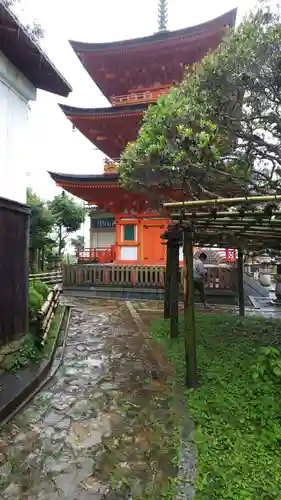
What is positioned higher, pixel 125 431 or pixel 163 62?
pixel 163 62

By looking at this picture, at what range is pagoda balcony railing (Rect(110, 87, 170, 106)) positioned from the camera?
15031 millimetres

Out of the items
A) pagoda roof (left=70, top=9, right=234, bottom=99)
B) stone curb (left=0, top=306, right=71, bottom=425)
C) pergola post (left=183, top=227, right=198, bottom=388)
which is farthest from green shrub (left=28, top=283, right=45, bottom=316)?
pagoda roof (left=70, top=9, right=234, bottom=99)

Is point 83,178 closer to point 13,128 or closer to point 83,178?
point 83,178

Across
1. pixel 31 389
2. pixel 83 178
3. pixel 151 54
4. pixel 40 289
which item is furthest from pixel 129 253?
pixel 31 389

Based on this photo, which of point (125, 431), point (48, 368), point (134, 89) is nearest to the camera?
point (125, 431)

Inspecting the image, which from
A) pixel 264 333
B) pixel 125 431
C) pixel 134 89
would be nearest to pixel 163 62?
pixel 134 89

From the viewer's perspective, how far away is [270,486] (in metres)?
2.46

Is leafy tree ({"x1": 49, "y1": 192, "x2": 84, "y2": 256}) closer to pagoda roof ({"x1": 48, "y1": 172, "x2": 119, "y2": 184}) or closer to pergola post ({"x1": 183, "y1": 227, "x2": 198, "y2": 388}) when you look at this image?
pagoda roof ({"x1": 48, "y1": 172, "x2": 119, "y2": 184})

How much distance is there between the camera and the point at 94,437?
3.38 metres

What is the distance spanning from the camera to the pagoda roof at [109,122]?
1395 centimetres

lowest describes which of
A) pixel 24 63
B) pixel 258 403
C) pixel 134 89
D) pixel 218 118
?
pixel 258 403

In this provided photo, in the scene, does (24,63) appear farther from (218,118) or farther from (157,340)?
(157,340)

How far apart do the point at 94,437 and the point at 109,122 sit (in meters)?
13.7

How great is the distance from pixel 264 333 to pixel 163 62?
1279 cm
